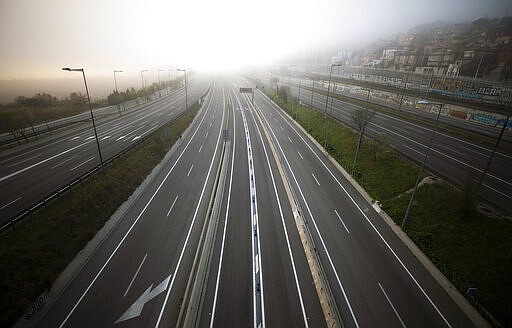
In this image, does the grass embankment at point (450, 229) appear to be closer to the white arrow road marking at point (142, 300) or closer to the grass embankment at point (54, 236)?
the white arrow road marking at point (142, 300)

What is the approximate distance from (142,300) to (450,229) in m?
29.5

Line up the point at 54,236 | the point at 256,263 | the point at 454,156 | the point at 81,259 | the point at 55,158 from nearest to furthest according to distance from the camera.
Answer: the point at 81,259
the point at 256,263
the point at 54,236
the point at 454,156
the point at 55,158

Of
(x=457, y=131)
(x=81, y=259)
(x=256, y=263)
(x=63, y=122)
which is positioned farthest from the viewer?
(x=63, y=122)

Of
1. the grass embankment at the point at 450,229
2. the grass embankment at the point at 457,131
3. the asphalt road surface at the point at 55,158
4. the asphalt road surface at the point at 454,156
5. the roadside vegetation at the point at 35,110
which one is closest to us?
the grass embankment at the point at 450,229

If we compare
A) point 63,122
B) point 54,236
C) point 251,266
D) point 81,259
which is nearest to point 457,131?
point 251,266

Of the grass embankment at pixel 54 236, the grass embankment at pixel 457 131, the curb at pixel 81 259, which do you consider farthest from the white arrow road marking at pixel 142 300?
the grass embankment at pixel 457 131

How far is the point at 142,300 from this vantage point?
17.3 m

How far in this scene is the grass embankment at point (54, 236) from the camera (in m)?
16.4

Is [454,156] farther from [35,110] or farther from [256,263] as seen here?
[35,110]

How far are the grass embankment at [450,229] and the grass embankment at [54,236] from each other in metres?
32.6

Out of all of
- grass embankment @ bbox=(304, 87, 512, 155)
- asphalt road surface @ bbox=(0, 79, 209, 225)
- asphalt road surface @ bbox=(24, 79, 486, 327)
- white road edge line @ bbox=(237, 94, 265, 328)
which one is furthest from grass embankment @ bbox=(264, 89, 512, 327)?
asphalt road surface @ bbox=(0, 79, 209, 225)

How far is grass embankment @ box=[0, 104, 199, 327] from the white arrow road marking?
264 inches

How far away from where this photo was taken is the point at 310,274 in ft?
65.5

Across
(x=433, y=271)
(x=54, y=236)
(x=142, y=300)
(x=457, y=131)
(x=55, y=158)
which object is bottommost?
(x=142, y=300)
